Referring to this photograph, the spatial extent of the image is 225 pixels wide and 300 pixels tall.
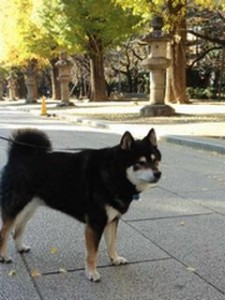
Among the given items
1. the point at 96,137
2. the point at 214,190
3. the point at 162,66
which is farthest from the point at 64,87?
the point at 214,190

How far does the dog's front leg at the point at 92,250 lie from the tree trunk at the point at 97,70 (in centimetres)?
3118

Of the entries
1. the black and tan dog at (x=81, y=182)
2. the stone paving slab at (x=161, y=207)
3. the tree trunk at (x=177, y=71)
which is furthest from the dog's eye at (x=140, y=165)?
the tree trunk at (x=177, y=71)

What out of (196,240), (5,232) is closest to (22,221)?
(5,232)

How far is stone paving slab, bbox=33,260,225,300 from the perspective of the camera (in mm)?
4285

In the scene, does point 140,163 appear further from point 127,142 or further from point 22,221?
point 22,221

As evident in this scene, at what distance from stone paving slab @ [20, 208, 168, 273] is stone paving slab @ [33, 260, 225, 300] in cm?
25

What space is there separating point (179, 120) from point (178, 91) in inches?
448

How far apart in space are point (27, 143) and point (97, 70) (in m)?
33.2

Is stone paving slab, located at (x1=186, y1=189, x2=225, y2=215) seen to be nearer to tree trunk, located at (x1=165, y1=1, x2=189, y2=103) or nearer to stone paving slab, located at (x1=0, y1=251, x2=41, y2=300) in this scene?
stone paving slab, located at (x1=0, y1=251, x2=41, y2=300)

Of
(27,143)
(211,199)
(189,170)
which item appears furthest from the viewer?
(189,170)

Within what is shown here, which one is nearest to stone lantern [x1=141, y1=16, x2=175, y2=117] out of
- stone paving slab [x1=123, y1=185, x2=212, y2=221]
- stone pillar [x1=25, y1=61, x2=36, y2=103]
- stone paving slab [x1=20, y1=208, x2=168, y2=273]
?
stone paving slab [x1=123, y1=185, x2=212, y2=221]

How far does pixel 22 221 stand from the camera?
5.15 m

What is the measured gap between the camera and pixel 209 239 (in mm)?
5809

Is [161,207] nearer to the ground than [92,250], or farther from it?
nearer to the ground
